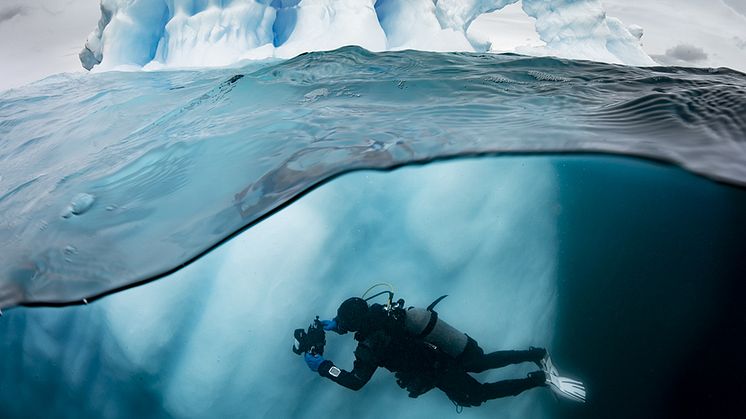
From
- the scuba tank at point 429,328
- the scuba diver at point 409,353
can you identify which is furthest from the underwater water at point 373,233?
the scuba tank at point 429,328

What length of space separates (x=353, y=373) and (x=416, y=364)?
860 millimetres

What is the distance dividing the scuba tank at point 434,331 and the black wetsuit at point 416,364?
0.07m

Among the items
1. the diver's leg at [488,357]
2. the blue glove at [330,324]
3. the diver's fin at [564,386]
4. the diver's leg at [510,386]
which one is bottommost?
the diver's fin at [564,386]

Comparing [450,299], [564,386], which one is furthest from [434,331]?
[450,299]

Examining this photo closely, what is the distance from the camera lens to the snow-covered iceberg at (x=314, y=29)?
13.8 meters

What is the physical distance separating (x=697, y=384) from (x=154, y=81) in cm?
1379

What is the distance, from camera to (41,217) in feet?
16.0

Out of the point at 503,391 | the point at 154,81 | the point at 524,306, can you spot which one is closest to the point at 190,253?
the point at 503,391

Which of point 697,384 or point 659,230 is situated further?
point 659,230

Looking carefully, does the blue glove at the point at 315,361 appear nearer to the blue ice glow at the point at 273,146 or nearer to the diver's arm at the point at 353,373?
the diver's arm at the point at 353,373

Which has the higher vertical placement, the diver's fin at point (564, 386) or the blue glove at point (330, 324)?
the blue glove at point (330, 324)

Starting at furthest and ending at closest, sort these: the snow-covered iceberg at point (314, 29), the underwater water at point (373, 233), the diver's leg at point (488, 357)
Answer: the snow-covered iceberg at point (314, 29)
the diver's leg at point (488, 357)
the underwater water at point (373, 233)

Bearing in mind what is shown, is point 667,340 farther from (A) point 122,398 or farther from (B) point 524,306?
(A) point 122,398

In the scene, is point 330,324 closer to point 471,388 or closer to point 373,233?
point 471,388
